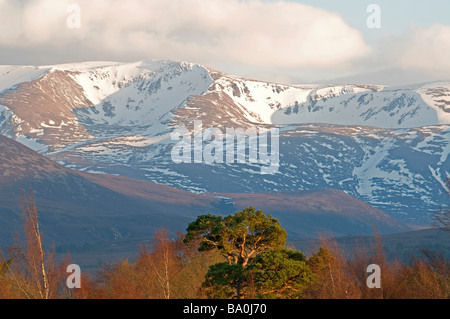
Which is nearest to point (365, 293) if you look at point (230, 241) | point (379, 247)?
point (379, 247)

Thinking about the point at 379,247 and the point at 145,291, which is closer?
the point at 379,247

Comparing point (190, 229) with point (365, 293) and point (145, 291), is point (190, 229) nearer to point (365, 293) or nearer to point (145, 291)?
point (145, 291)

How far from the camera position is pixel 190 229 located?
82.4 m

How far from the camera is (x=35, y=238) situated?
71.6 m

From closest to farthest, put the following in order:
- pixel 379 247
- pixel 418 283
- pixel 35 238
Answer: pixel 35 238
pixel 379 247
pixel 418 283
